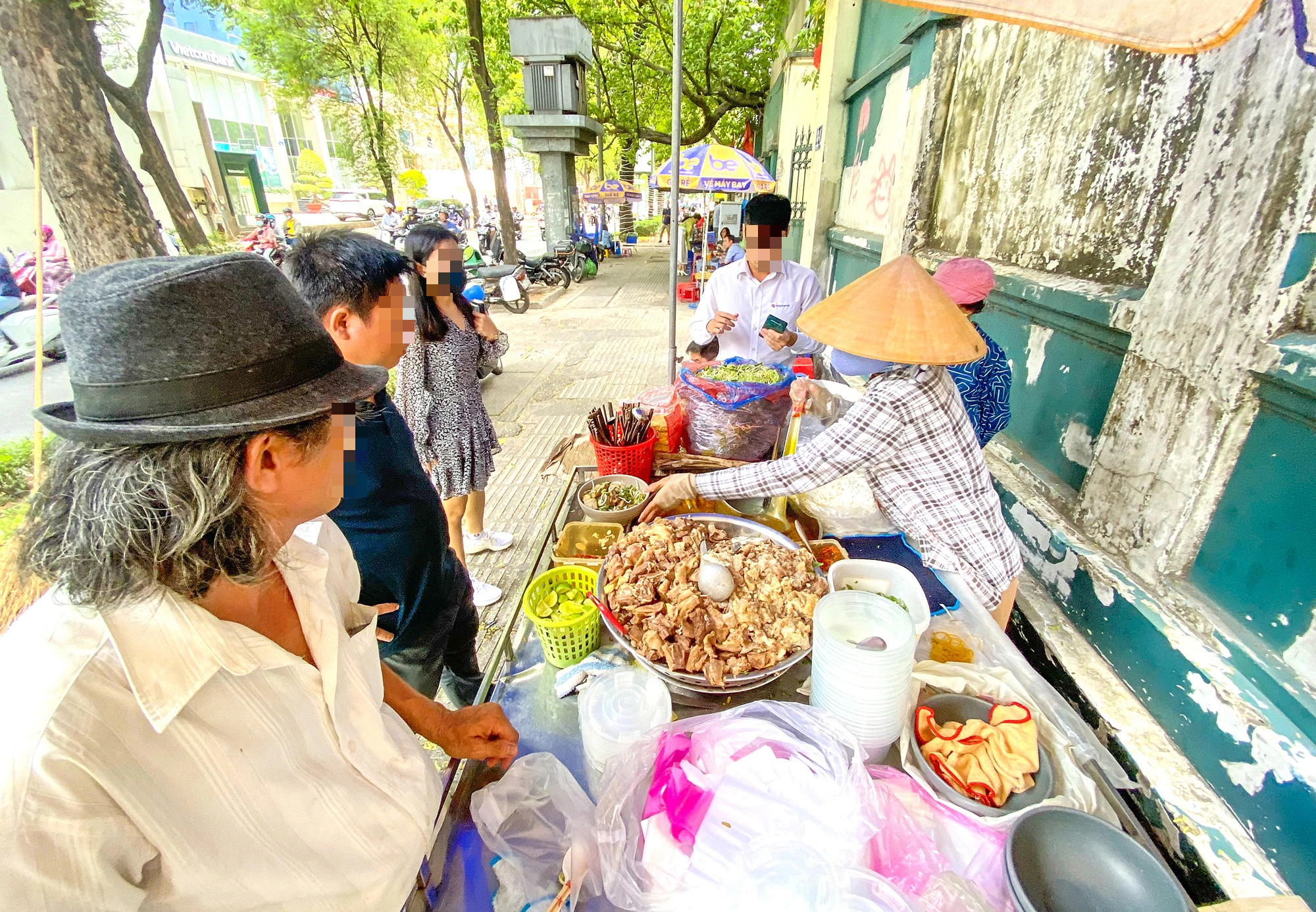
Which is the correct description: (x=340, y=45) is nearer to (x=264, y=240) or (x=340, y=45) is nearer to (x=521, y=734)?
(x=264, y=240)

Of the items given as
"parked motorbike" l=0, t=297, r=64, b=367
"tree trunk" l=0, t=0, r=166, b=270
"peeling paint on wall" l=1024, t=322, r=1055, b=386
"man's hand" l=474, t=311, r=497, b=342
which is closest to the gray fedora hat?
"man's hand" l=474, t=311, r=497, b=342

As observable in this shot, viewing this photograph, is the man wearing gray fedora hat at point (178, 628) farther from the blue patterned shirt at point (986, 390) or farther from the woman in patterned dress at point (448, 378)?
the blue patterned shirt at point (986, 390)

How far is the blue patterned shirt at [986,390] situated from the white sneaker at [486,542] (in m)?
3.12

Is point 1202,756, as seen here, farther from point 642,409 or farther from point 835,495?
point 642,409

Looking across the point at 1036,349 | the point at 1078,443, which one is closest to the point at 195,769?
the point at 1078,443

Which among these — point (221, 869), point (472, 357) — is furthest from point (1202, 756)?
point (472, 357)

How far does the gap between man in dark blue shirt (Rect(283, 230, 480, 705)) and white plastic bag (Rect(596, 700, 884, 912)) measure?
1187mm

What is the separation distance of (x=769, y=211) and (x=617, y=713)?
301cm

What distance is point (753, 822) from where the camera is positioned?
41.8 inches

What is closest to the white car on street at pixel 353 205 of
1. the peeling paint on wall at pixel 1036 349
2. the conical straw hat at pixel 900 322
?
the peeling paint on wall at pixel 1036 349

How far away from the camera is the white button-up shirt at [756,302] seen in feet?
12.4

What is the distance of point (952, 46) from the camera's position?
4094 millimetres

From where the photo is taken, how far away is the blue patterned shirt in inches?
99.7

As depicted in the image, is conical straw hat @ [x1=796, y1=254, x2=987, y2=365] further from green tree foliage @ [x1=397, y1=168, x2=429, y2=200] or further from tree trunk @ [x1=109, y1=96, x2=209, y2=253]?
green tree foliage @ [x1=397, y1=168, x2=429, y2=200]
